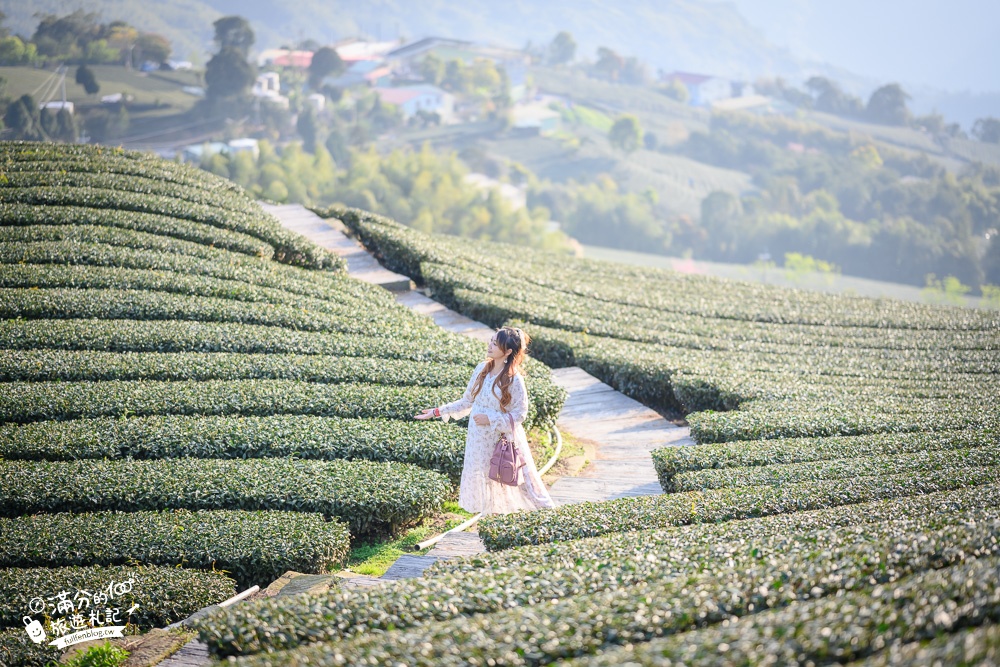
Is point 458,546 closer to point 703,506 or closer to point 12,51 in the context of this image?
point 703,506

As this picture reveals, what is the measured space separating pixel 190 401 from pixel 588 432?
534 cm

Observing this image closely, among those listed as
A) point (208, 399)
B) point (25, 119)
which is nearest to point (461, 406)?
point (208, 399)

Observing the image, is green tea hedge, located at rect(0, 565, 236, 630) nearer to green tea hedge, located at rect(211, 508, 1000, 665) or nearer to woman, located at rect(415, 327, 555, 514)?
woman, located at rect(415, 327, 555, 514)

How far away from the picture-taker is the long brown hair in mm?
7621

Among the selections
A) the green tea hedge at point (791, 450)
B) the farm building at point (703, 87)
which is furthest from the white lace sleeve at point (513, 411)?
the farm building at point (703, 87)

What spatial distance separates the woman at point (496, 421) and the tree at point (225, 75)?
94.8m

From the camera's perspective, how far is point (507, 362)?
304 inches

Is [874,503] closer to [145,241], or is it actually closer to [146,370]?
[146,370]

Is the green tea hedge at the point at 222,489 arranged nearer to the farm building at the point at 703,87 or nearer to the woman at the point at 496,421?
the woman at the point at 496,421

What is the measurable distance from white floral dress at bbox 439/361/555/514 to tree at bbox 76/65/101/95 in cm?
8609

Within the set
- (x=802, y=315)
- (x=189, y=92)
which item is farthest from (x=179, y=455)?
(x=189, y=92)

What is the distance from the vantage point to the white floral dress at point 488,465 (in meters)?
7.91

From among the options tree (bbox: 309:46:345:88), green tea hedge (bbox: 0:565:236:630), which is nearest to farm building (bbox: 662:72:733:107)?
tree (bbox: 309:46:345:88)

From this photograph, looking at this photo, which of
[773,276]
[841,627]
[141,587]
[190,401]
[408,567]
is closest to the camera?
[841,627]
